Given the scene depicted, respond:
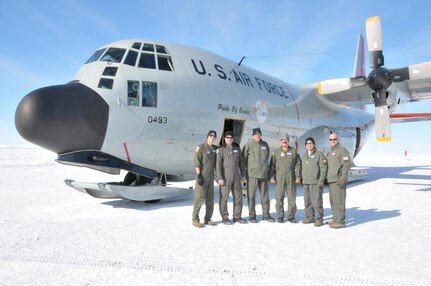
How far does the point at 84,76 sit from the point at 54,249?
423cm

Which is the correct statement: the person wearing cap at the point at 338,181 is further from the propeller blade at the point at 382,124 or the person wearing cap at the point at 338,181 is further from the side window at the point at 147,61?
the propeller blade at the point at 382,124

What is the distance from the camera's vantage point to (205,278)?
3.43 m

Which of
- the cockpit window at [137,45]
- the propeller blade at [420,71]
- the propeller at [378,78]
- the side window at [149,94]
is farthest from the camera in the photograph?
the propeller at [378,78]

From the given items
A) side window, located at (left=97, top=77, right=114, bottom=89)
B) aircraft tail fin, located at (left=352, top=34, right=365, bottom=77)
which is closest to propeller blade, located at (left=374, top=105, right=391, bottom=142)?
side window, located at (left=97, top=77, right=114, bottom=89)

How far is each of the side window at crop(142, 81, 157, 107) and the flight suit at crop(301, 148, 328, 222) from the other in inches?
144

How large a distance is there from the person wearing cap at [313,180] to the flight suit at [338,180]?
17 cm

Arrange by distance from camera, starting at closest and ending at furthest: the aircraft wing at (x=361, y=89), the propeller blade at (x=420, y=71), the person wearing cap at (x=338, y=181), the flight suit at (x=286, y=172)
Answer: the person wearing cap at (x=338, y=181) < the flight suit at (x=286, y=172) < the propeller blade at (x=420, y=71) < the aircraft wing at (x=361, y=89)

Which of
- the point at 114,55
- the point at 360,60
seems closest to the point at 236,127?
the point at 114,55

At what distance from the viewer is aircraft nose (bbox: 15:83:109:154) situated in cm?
638

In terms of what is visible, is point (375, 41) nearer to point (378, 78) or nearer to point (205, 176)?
point (378, 78)

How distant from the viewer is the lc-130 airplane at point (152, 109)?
6613 millimetres

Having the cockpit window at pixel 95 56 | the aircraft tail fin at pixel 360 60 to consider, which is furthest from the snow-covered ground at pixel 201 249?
the aircraft tail fin at pixel 360 60

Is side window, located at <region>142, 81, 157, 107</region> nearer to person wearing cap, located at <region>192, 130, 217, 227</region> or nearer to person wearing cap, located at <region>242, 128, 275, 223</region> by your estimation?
person wearing cap, located at <region>192, 130, 217, 227</region>

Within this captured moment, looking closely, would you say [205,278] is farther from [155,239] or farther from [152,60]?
[152,60]
